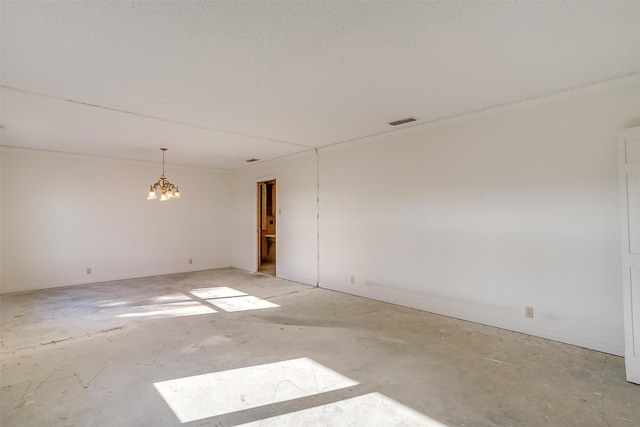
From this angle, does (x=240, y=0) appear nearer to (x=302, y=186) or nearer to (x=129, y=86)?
(x=129, y=86)

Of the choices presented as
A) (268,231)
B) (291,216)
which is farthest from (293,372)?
(268,231)

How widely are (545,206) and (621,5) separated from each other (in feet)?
6.28

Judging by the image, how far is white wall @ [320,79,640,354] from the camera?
9.68 feet

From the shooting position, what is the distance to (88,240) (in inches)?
243

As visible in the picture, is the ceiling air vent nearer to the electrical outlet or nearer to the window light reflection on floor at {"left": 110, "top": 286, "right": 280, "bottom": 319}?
the electrical outlet

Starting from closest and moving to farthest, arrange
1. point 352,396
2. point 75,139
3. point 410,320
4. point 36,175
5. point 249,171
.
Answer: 1. point 352,396
2. point 410,320
3. point 75,139
4. point 36,175
5. point 249,171

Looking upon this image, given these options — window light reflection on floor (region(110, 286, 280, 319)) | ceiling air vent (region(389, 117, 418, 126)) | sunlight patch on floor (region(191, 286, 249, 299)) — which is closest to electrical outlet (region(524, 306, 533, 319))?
ceiling air vent (region(389, 117, 418, 126))

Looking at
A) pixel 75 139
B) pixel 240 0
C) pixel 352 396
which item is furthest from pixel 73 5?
pixel 75 139

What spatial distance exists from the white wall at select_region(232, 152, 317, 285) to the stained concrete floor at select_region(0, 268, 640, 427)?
1.92m

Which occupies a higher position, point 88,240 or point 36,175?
point 36,175

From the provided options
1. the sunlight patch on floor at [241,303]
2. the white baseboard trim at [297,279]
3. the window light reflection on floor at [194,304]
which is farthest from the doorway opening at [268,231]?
the sunlight patch on floor at [241,303]

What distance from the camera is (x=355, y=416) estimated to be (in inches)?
79.7

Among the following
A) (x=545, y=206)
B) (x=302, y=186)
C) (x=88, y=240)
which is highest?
(x=302, y=186)

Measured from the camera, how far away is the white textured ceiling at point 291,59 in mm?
1934
